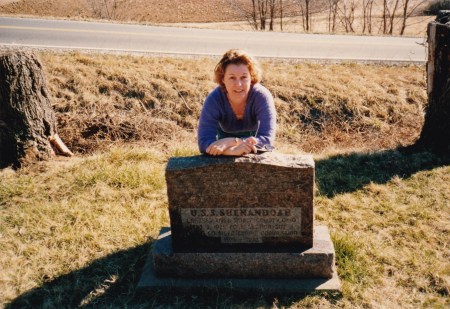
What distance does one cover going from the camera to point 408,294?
332 cm

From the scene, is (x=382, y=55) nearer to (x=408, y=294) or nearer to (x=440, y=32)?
(x=440, y=32)

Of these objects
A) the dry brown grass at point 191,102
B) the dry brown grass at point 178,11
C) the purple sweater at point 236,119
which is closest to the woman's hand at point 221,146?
the purple sweater at point 236,119

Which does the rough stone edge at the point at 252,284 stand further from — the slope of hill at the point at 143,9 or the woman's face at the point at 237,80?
the slope of hill at the point at 143,9

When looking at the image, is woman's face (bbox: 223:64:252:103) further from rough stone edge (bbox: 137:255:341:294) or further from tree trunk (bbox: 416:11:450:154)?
tree trunk (bbox: 416:11:450:154)

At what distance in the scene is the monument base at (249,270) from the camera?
11.1 ft

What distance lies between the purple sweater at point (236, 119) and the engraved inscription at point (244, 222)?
0.53m

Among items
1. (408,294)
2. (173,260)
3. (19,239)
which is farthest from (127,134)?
(408,294)

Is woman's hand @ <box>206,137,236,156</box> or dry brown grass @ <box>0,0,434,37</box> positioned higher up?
dry brown grass @ <box>0,0,434,37</box>

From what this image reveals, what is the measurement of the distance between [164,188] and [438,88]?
3.85 metres

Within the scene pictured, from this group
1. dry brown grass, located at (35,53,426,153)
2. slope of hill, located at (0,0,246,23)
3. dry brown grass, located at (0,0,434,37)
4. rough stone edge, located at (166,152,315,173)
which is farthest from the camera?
slope of hill, located at (0,0,246,23)

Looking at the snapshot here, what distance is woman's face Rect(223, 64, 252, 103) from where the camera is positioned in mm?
3314

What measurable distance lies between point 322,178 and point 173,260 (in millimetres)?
2480

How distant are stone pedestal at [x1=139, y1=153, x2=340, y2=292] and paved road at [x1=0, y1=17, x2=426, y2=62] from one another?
22.0ft

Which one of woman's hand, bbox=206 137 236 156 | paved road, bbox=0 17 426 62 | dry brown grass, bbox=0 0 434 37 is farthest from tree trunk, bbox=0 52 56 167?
dry brown grass, bbox=0 0 434 37
